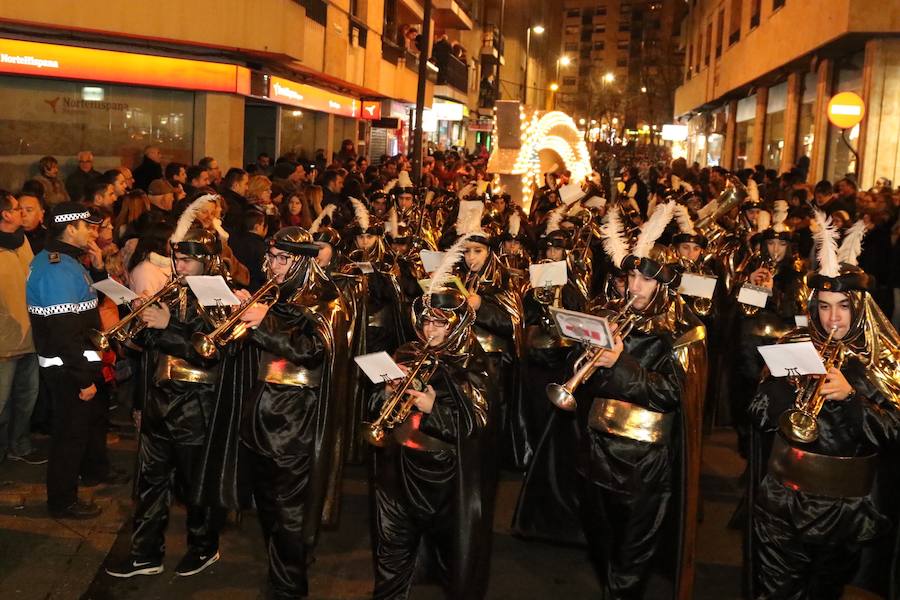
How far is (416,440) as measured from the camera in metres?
4.86

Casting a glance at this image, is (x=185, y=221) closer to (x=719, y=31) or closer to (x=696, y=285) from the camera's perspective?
(x=696, y=285)

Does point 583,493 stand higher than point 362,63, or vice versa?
point 362,63

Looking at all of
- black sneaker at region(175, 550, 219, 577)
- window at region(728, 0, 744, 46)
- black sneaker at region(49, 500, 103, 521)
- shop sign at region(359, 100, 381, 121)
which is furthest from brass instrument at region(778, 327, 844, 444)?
window at region(728, 0, 744, 46)

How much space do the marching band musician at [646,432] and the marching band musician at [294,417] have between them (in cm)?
140

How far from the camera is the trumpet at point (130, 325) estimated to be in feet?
17.1

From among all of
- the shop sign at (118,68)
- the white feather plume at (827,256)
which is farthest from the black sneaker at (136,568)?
the shop sign at (118,68)

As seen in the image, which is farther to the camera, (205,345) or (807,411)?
(205,345)

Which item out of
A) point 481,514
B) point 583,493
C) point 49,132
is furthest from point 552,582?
point 49,132

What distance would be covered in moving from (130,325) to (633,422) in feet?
9.21

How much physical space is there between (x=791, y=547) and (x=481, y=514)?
1464 millimetres

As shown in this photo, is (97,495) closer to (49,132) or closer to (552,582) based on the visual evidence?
(552,582)

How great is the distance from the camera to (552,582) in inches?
240

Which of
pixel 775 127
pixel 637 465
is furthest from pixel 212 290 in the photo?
pixel 775 127

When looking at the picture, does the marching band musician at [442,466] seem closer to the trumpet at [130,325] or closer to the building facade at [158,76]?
the trumpet at [130,325]
